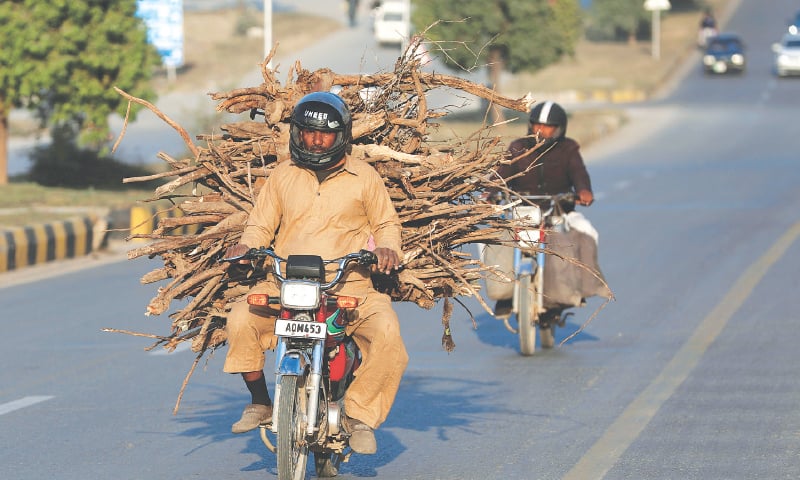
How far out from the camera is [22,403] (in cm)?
927

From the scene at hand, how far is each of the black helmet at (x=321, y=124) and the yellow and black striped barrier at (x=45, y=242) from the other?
10.6 m

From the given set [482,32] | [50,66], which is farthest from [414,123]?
[482,32]

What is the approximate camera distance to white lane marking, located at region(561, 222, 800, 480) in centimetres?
741

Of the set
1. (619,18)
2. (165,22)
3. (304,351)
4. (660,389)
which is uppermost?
(619,18)

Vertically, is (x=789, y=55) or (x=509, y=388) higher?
(x=789, y=55)

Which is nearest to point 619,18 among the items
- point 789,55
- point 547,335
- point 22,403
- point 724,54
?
point 724,54

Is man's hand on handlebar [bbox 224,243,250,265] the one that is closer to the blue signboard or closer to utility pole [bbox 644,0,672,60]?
the blue signboard

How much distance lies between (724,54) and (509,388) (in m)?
54.1

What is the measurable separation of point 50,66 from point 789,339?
12.9 meters

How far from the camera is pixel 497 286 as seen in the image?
11000mm

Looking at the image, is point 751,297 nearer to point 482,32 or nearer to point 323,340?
point 323,340

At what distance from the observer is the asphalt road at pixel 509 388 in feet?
24.6

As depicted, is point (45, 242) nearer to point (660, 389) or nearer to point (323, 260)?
point (660, 389)

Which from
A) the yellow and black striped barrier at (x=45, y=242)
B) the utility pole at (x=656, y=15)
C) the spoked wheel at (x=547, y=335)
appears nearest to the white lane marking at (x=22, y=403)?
the spoked wheel at (x=547, y=335)
